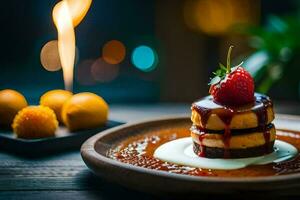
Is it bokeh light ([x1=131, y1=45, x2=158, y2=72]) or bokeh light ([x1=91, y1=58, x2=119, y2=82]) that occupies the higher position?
bokeh light ([x1=131, y1=45, x2=158, y2=72])

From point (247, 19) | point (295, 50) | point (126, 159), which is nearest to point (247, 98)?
point (126, 159)

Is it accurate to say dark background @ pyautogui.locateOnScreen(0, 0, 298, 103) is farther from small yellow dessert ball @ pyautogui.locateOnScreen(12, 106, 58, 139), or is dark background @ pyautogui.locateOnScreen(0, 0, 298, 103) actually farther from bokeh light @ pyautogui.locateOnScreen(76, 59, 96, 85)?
small yellow dessert ball @ pyautogui.locateOnScreen(12, 106, 58, 139)

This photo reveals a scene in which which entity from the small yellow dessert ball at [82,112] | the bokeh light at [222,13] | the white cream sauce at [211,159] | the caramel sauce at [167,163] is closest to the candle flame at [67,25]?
the small yellow dessert ball at [82,112]

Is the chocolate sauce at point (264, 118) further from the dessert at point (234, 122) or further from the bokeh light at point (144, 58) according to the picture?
the bokeh light at point (144, 58)

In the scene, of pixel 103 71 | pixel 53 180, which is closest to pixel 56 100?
pixel 53 180

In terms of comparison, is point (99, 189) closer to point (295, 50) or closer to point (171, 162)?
point (171, 162)

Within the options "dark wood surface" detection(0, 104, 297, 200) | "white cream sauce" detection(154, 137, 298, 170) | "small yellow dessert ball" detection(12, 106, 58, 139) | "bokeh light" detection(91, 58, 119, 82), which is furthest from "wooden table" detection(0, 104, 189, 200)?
"bokeh light" detection(91, 58, 119, 82)
